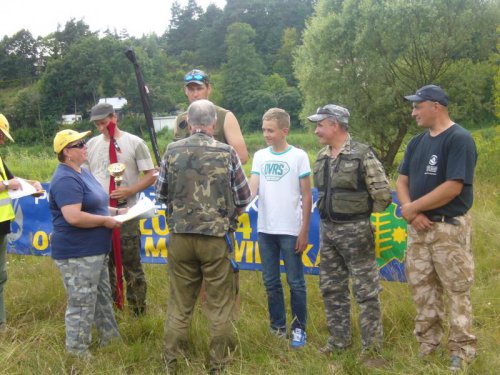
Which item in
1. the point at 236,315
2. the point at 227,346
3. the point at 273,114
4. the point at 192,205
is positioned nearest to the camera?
the point at 192,205

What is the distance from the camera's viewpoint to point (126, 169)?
423 cm

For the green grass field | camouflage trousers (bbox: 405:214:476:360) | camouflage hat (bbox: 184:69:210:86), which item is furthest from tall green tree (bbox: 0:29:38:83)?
camouflage trousers (bbox: 405:214:476:360)

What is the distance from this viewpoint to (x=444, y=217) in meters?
3.20

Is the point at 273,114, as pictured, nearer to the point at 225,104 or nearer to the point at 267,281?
the point at 267,281

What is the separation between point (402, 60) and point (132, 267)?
19207mm

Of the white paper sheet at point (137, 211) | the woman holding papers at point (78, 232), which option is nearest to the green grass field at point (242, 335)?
the woman holding papers at point (78, 232)

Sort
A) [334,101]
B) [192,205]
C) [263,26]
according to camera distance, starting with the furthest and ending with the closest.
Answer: [263,26]
[334,101]
[192,205]

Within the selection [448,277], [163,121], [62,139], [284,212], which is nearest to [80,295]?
[62,139]

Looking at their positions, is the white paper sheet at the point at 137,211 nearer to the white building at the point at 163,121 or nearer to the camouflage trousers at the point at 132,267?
the camouflage trousers at the point at 132,267

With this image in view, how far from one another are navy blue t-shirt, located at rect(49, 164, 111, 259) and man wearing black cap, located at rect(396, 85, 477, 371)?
2.12 metres

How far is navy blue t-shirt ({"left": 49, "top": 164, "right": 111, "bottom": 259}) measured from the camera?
3270 mm

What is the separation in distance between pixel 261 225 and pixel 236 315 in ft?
2.68

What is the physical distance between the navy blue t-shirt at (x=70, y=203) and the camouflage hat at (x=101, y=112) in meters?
0.73

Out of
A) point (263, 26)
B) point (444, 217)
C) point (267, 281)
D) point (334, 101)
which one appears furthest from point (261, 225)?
point (263, 26)
